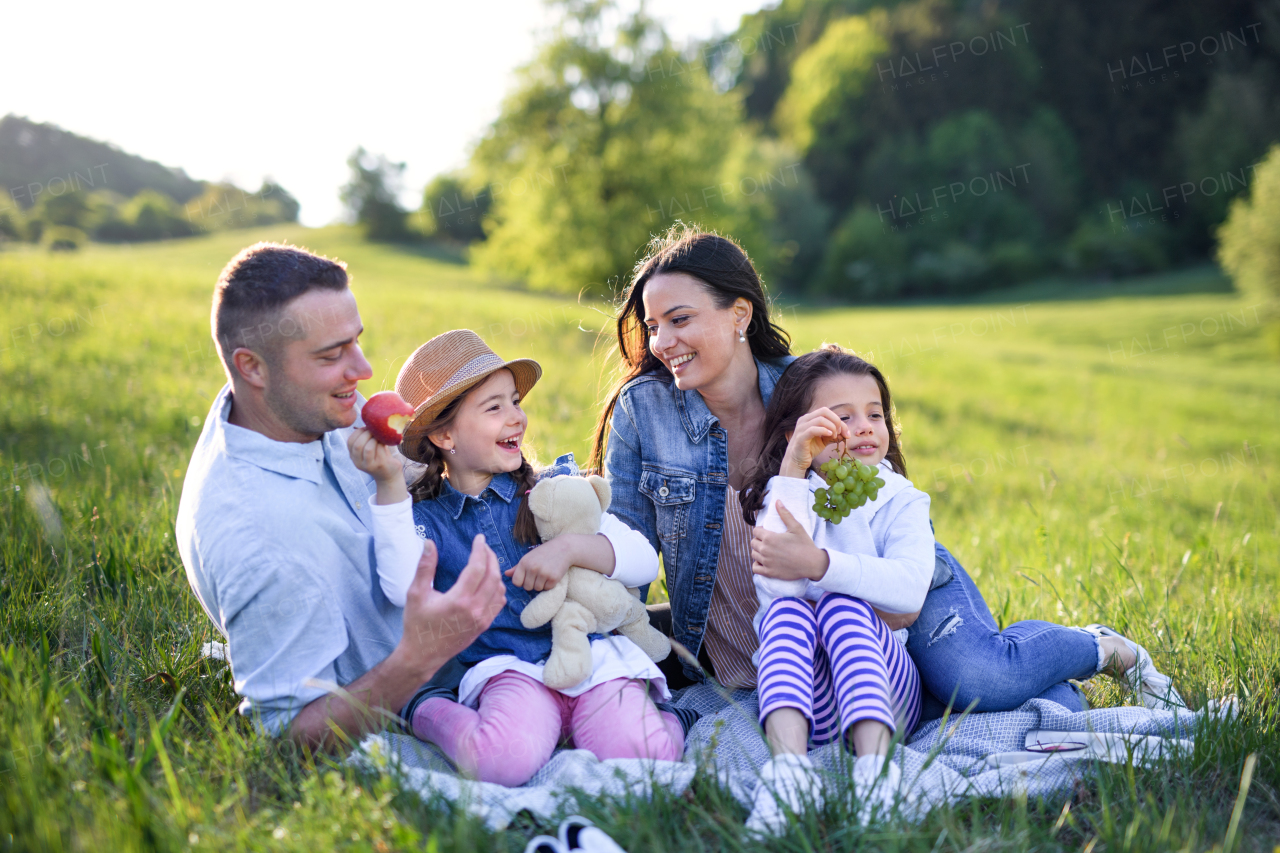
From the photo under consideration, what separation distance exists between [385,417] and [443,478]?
0.62 metres

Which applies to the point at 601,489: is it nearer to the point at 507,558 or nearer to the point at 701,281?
the point at 507,558

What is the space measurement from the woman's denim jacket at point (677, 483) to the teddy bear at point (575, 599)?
22.7 inches

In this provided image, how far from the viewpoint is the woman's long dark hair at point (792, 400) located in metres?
3.35

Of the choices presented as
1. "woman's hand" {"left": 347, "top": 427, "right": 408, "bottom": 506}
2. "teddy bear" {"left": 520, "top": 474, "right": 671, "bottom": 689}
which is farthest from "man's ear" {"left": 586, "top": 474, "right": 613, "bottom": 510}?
"woman's hand" {"left": 347, "top": 427, "right": 408, "bottom": 506}

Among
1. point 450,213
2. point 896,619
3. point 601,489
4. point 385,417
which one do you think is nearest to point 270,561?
point 385,417

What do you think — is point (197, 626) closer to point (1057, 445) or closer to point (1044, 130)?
point (1057, 445)

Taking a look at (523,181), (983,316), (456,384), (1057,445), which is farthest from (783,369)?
(983,316)

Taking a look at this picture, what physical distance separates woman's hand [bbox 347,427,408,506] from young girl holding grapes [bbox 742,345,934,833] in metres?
1.29

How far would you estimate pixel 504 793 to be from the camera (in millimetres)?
2412

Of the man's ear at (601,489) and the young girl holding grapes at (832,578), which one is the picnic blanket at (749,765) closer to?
the young girl holding grapes at (832,578)

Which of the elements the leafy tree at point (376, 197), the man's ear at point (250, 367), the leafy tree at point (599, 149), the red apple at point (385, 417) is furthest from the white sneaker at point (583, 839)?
the leafy tree at point (376, 197)

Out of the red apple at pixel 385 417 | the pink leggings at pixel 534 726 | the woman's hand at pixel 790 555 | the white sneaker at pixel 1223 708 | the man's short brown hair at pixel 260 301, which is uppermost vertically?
the man's short brown hair at pixel 260 301

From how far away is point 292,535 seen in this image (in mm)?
2549

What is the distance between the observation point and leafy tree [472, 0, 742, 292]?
78.4 ft
